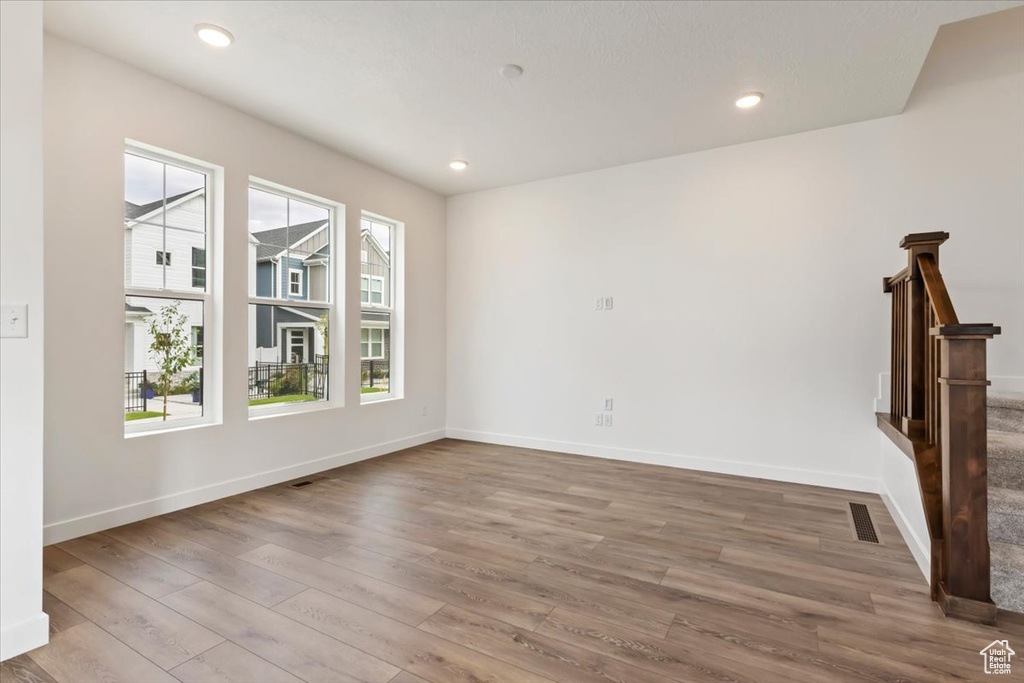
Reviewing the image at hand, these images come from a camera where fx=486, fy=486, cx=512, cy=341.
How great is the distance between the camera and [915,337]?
2.77 m

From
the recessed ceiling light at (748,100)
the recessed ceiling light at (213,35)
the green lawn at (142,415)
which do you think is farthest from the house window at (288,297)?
the recessed ceiling light at (748,100)

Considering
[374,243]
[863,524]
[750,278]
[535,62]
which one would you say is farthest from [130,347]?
[863,524]

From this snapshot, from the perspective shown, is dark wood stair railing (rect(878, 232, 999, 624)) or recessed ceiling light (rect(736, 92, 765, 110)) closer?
dark wood stair railing (rect(878, 232, 999, 624))

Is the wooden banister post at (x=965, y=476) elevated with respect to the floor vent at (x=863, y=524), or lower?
elevated

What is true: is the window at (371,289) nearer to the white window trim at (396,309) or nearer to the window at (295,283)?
the white window trim at (396,309)

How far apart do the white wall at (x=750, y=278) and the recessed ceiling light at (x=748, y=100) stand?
71cm

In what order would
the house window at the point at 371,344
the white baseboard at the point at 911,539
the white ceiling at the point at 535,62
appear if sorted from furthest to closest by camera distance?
the house window at the point at 371,344, the white ceiling at the point at 535,62, the white baseboard at the point at 911,539

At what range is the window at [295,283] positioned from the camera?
4.02m

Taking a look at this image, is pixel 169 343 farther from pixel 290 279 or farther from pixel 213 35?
pixel 213 35

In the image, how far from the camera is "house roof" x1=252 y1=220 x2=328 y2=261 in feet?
12.5

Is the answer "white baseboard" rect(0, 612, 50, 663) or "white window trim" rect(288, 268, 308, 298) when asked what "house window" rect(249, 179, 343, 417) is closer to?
"white window trim" rect(288, 268, 308, 298)

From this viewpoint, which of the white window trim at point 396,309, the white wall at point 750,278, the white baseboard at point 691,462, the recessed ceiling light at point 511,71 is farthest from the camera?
the white window trim at point 396,309

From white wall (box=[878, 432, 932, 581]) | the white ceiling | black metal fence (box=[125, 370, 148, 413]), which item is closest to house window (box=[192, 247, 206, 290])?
black metal fence (box=[125, 370, 148, 413])

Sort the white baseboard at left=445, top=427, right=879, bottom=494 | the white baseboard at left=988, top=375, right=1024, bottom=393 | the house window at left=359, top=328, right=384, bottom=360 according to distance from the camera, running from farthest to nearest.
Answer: the house window at left=359, top=328, right=384, bottom=360 → the white baseboard at left=445, top=427, right=879, bottom=494 → the white baseboard at left=988, top=375, right=1024, bottom=393
